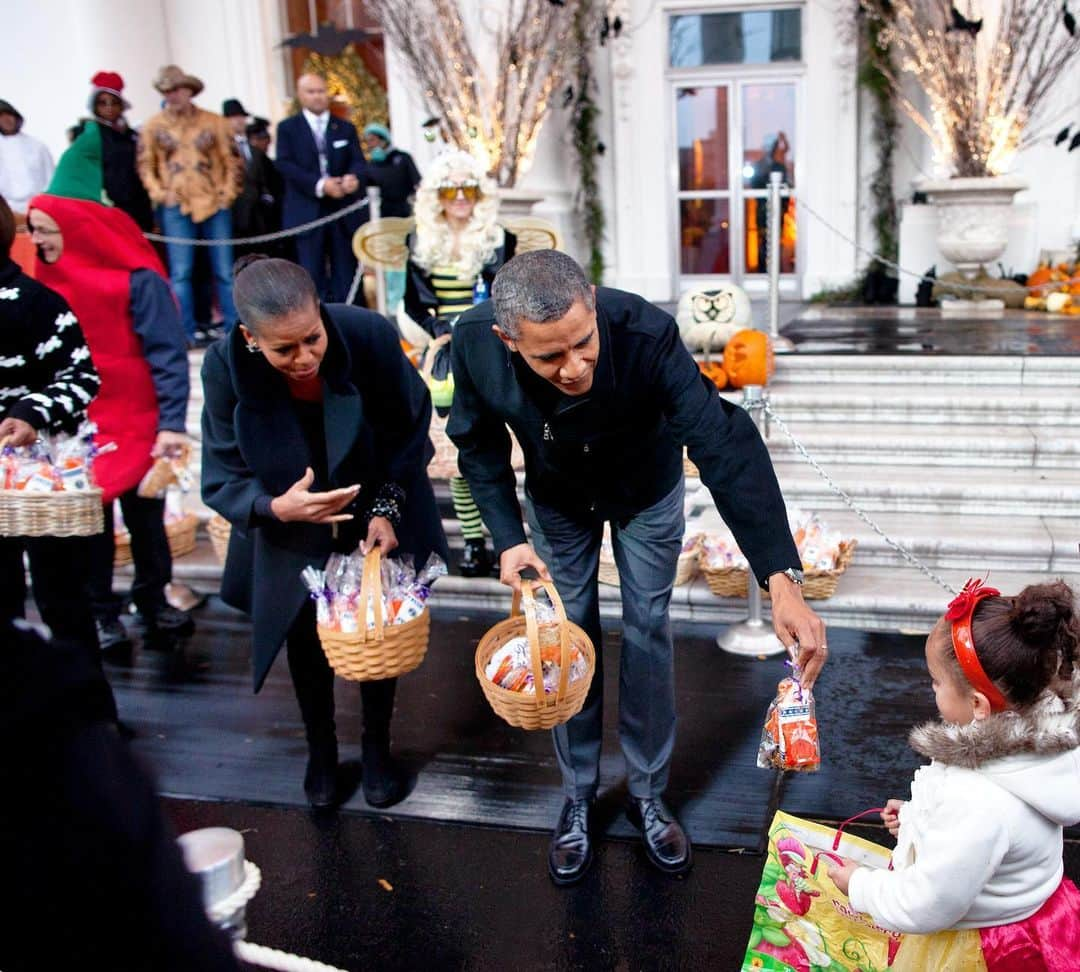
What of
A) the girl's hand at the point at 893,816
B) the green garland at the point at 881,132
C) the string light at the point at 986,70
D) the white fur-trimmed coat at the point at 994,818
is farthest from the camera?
the green garland at the point at 881,132

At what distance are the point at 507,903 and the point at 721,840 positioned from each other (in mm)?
666

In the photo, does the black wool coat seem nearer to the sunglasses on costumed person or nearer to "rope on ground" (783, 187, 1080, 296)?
the sunglasses on costumed person

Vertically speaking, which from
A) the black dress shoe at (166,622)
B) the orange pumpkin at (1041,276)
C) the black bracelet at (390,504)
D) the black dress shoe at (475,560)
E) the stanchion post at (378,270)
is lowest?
the black dress shoe at (166,622)

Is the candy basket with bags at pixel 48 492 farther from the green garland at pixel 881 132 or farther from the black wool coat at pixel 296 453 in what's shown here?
the green garland at pixel 881 132

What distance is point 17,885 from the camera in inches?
33.1

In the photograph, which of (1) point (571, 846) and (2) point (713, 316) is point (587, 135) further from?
(1) point (571, 846)

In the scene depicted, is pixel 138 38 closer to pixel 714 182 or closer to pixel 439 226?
pixel 714 182

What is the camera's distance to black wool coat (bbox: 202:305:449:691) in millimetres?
2775

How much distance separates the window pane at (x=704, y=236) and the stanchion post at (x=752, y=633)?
8.14 m

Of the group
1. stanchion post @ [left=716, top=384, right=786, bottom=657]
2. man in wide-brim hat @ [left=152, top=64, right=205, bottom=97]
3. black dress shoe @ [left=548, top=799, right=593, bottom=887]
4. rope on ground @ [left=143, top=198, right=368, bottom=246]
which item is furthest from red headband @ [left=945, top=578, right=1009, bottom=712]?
man in wide-brim hat @ [left=152, top=64, right=205, bottom=97]

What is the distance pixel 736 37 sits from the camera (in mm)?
11125

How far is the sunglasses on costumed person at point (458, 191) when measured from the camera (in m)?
4.63

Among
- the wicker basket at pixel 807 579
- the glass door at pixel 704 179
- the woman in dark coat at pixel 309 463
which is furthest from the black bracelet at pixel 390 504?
the glass door at pixel 704 179

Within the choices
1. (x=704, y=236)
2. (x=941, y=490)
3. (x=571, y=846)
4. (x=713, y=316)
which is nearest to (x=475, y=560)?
(x=571, y=846)
